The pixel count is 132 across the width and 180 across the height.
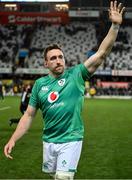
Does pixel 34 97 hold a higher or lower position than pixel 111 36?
lower

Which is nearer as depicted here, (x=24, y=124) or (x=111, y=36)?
(x=111, y=36)

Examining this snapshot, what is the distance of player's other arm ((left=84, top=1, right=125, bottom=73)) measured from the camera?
6.02 meters

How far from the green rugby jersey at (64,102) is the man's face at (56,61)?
0.11m

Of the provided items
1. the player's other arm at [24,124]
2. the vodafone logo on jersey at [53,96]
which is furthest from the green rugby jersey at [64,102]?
the player's other arm at [24,124]

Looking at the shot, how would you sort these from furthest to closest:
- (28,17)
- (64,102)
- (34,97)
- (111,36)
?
(28,17) < (34,97) < (64,102) < (111,36)

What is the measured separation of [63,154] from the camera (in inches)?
244

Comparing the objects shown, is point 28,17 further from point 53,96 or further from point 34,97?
point 53,96

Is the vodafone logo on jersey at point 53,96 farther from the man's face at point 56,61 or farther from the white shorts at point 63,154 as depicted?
the white shorts at point 63,154

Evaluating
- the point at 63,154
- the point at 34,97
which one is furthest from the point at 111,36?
the point at 63,154

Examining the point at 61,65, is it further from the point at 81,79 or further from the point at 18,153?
the point at 18,153

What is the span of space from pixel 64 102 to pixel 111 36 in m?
Result: 0.95

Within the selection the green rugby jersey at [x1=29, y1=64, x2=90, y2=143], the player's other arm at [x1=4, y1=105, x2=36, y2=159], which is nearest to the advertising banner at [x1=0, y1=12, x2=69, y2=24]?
the player's other arm at [x1=4, y1=105, x2=36, y2=159]

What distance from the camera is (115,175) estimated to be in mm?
10672

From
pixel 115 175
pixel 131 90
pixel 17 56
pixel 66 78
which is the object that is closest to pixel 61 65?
pixel 66 78
